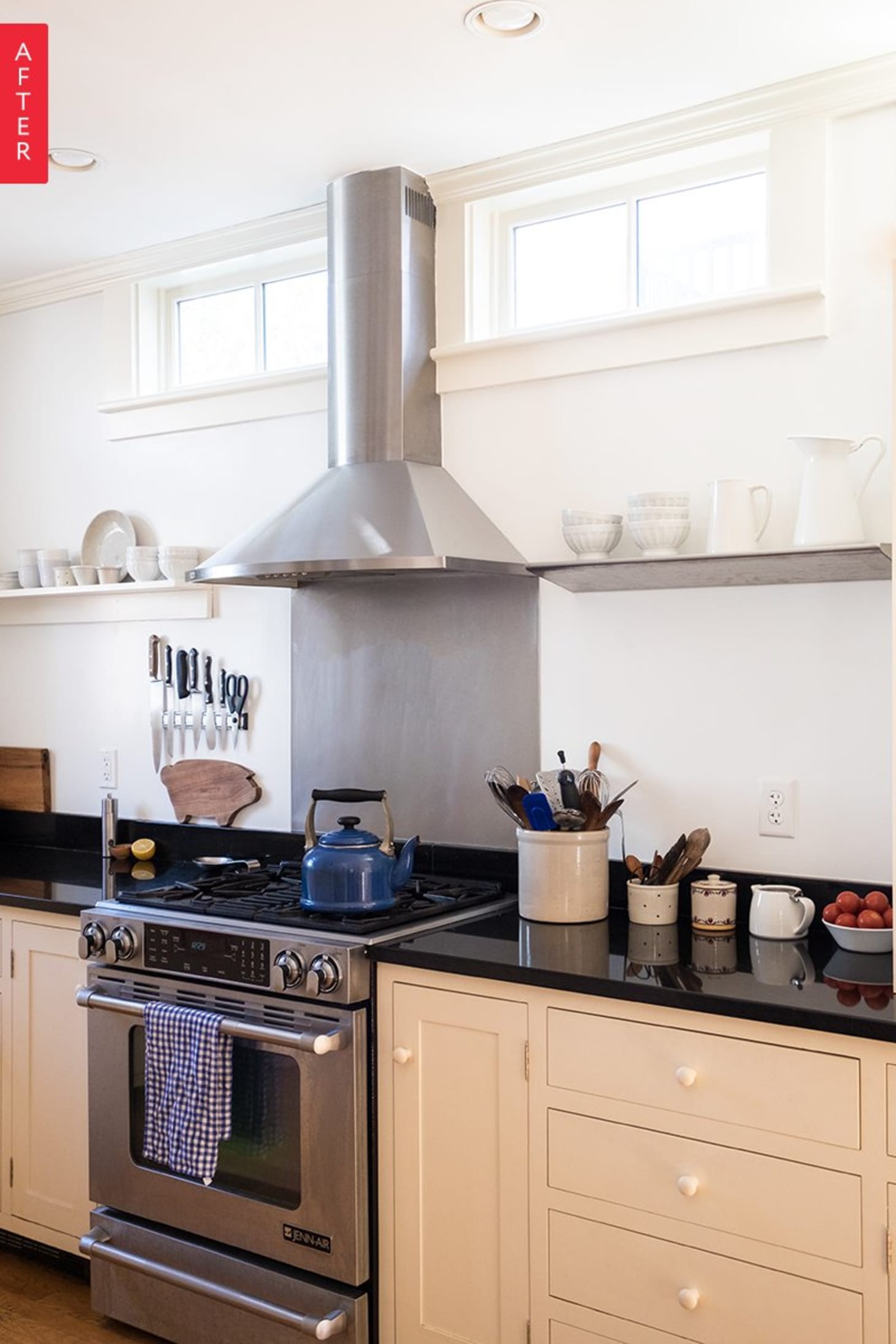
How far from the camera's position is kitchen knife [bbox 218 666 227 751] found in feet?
11.3

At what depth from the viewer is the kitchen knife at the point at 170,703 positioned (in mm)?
3559

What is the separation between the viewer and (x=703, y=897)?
2.54m

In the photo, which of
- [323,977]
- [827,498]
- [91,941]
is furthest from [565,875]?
[91,941]

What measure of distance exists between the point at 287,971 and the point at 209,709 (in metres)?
1.25

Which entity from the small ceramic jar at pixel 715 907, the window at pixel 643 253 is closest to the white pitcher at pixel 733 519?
the window at pixel 643 253

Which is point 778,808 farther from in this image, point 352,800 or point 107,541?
point 107,541

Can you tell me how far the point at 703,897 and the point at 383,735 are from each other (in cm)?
96

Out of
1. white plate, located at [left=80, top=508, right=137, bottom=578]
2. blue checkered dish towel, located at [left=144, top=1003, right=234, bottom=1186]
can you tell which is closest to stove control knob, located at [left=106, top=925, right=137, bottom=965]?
blue checkered dish towel, located at [left=144, top=1003, right=234, bottom=1186]

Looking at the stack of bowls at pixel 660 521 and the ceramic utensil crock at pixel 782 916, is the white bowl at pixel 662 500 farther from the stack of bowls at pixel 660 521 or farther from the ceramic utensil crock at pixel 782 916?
the ceramic utensil crock at pixel 782 916

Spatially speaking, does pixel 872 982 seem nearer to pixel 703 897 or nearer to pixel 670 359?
pixel 703 897

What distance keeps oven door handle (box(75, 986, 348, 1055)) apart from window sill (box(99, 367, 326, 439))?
1539mm

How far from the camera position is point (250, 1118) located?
8.15ft

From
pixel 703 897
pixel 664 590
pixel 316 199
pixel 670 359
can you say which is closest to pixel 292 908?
pixel 703 897

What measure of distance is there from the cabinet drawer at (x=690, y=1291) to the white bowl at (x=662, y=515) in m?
1.30
